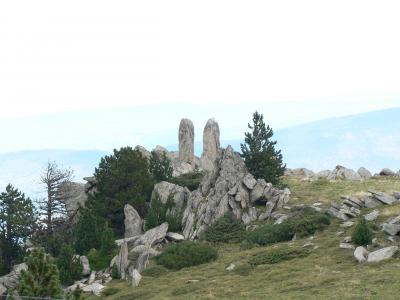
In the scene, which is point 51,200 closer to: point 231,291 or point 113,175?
point 113,175

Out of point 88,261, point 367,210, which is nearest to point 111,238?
point 88,261

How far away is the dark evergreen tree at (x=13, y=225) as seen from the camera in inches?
2430

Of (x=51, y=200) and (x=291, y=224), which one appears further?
(x=51, y=200)

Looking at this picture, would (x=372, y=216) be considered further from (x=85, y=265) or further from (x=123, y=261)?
(x=85, y=265)

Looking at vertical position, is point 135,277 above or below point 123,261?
below

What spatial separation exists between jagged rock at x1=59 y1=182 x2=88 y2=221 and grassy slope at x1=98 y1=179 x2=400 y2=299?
3129 cm

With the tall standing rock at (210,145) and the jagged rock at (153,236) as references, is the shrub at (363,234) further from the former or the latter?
the tall standing rock at (210,145)

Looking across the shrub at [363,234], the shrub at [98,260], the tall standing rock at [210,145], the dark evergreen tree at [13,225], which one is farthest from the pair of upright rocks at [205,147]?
the shrub at [363,234]

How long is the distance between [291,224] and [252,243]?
406 cm

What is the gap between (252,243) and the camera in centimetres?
5284

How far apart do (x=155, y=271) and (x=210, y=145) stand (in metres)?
54.2

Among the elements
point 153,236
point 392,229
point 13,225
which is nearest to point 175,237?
point 153,236

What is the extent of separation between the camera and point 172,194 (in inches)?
2559

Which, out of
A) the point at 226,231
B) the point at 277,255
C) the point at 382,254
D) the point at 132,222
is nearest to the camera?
the point at 382,254
